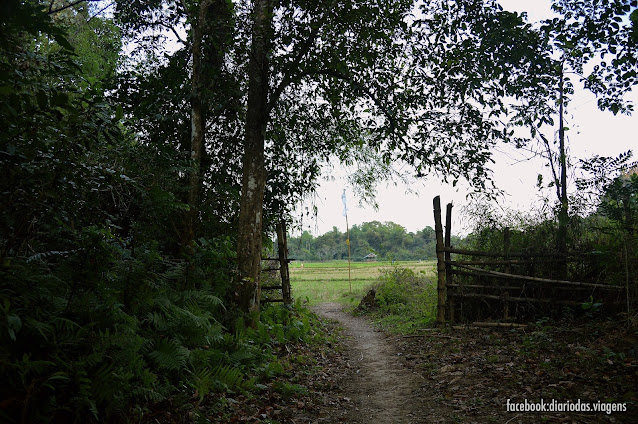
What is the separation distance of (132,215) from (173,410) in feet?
13.9

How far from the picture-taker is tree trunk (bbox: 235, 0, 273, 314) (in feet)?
23.2

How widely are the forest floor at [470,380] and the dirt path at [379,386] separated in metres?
0.01

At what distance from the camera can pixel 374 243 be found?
53500 millimetres

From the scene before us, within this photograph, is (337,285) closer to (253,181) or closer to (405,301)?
(405,301)

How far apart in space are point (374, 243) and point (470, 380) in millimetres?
48452

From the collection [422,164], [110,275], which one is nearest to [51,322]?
[110,275]

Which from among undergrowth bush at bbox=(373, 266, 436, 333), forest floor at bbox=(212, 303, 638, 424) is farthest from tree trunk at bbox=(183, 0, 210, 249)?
undergrowth bush at bbox=(373, 266, 436, 333)

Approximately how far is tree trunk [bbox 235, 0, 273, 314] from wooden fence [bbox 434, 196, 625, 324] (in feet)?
14.5

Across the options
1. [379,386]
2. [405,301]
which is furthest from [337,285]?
[379,386]

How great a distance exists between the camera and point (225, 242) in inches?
255

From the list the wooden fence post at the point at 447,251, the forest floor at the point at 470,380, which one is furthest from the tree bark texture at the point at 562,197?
the wooden fence post at the point at 447,251

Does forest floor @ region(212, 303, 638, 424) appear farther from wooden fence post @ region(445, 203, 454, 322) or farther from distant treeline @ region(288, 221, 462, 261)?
distant treeline @ region(288, 221, 462, 261)

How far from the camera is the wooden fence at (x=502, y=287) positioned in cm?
779

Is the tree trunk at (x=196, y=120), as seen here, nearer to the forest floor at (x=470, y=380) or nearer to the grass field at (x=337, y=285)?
the forest floor at (x=470, y=380)
